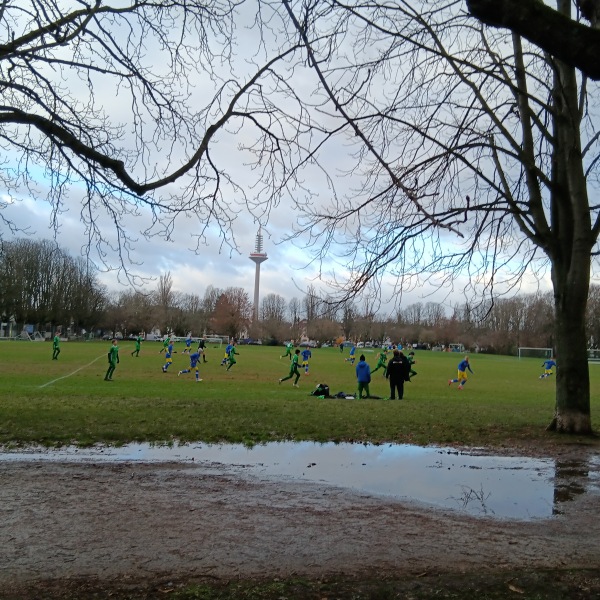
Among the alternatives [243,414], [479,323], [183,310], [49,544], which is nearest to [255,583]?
[49,544]

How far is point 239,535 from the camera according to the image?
223 inches

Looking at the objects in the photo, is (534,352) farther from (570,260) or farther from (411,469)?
(411,469)

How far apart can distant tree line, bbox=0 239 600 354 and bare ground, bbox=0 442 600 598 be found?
250 cm

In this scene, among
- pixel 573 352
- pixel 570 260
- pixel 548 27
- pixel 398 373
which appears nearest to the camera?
pixel 548 27

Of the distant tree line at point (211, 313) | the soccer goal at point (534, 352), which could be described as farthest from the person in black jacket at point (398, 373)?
the soccer goal at point (534, 352)

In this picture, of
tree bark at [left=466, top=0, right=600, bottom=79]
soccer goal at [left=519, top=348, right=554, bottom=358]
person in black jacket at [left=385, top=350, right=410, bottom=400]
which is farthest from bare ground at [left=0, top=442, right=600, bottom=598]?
soccer goal at [left=519, top=348, right=554, bottom=358]

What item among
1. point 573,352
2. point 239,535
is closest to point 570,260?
point 573,352

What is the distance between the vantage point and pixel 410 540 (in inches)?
219

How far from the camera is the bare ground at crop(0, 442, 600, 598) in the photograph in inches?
185

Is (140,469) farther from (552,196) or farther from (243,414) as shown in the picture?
(552,196)

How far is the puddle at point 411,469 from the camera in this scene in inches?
288

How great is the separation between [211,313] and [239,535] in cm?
12906

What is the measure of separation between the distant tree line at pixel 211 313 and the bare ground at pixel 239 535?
2497 mm

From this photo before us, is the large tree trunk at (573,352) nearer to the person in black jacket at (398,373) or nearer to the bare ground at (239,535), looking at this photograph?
the bare ground at (239,535)
